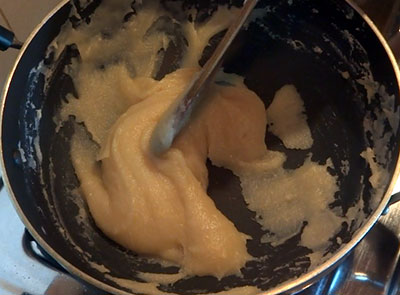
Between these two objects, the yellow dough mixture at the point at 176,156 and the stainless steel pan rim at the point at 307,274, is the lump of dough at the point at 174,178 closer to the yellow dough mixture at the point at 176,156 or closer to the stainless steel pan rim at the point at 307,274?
the yellow dough mixture at the point at 176,156

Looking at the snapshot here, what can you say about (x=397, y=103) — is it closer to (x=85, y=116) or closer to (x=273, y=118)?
(x=273, y=118)

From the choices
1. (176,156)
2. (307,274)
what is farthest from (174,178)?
(307,274)

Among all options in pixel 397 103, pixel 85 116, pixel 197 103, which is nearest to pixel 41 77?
pixel 85 116

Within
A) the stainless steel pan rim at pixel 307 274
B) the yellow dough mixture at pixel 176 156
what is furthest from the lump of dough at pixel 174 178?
the stainless steel pan rim at pixel 307 274

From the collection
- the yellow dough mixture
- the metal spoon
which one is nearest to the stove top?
the yellow dough mixture

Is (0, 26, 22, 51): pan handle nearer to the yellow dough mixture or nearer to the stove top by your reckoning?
the yellow dough mixture
